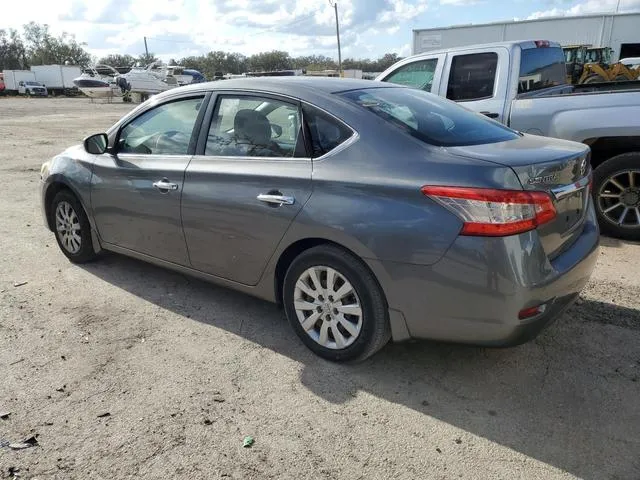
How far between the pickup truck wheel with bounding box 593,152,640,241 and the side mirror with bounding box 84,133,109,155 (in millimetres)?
4679

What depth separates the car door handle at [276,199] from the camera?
331 centimetres

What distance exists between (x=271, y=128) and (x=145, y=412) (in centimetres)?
189

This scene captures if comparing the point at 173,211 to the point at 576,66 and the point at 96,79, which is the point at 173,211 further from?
the point at 96,79

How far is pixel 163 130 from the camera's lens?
4297 millimetres

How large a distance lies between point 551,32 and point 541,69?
73.7ft

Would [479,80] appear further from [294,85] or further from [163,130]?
[163,130]

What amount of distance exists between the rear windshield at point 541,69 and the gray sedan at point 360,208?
9.52 ft

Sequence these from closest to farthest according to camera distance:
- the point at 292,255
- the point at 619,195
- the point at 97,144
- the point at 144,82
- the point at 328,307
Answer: the point at 328,307, the point at 292,255, the point at 97,144, the point at 619,195, the point at 144,82

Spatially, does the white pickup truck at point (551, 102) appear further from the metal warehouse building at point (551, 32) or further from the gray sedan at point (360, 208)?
the metal warehouse building at point (551, 32)

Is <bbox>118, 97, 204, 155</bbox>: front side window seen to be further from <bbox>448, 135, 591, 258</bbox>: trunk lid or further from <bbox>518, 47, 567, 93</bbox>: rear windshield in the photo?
<bbox>518, 47, 567, 93</bbox>: rear windshield

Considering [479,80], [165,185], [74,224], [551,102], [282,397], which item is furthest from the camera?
[479,80]

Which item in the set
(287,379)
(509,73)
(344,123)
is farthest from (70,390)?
(509,73)

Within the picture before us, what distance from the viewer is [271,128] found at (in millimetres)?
3617

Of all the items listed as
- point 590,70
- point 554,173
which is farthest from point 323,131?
A: point 590,70
